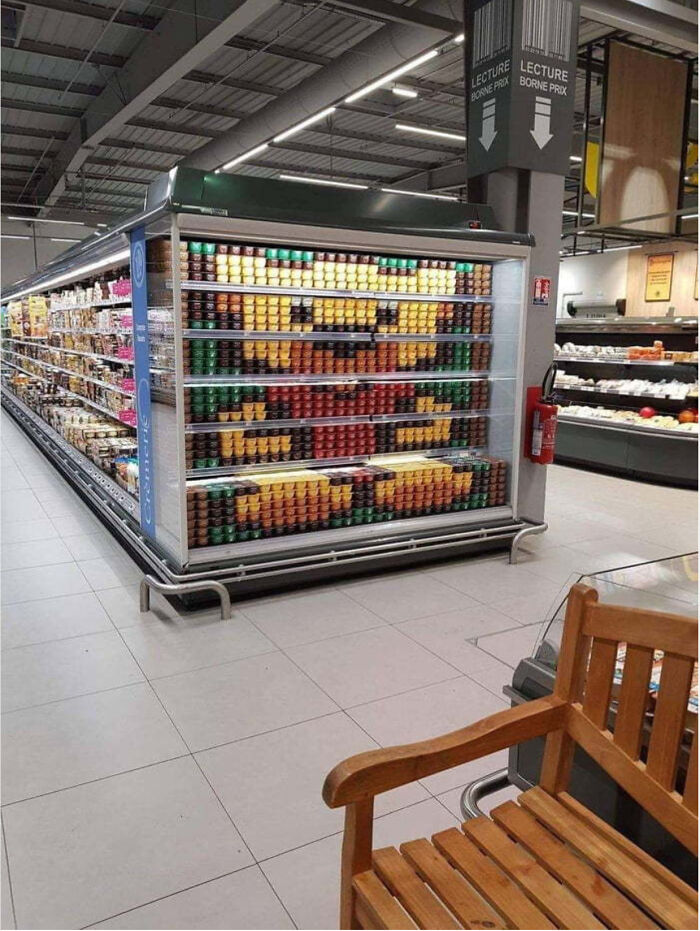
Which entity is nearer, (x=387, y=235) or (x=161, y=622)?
(x=161, y=622)

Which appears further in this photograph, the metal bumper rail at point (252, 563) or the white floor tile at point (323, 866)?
the metal bumper rail at point (252, 563)

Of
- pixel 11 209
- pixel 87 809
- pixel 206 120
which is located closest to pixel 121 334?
pixel 87 809

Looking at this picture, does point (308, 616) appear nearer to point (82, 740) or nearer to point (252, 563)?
point (252, 563)

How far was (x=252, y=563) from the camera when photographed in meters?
4.29

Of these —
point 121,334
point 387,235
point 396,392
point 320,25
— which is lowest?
point 396,392

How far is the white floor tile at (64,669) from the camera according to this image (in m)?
3.27

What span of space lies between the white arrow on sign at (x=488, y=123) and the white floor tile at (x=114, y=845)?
4.61 metres

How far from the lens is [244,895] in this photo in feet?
6.89

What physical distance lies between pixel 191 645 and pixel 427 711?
138 centimetres

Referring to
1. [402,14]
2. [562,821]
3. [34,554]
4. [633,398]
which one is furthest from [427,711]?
[633,398]

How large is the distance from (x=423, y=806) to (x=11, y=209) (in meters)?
20.4

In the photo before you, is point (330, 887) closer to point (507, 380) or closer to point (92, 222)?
point (507, 380)

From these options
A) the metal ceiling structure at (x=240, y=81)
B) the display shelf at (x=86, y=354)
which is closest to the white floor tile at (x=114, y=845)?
the display shelf at (x=86, y=354)

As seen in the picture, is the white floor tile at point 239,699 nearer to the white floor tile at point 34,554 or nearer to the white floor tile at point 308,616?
the white floor tile at point 308,616
